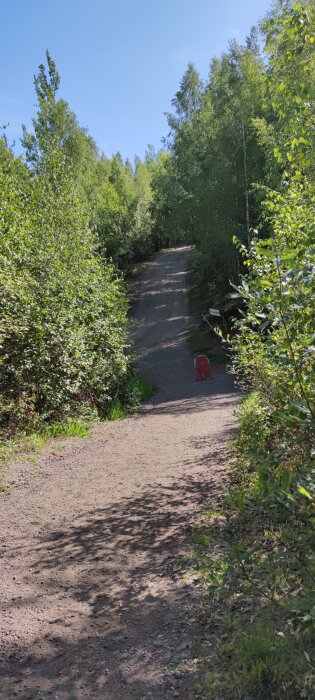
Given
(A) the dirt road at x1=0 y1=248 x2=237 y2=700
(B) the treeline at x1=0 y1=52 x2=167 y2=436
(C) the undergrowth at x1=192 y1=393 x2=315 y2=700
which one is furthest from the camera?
(B) the treeline at x1=0 y1=52 x2=167 y2=436

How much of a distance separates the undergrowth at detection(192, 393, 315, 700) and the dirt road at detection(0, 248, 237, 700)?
7.0 inches

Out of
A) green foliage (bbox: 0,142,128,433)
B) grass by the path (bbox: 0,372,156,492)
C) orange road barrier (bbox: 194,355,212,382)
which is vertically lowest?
orange road barrier (bbox: 194,355,212,382)

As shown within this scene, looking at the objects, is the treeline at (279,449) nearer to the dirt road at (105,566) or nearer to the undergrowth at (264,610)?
the undergrowth at (264,610)

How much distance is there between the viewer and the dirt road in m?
2.65

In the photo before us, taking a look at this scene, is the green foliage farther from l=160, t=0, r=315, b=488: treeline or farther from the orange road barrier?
the orange road barrier

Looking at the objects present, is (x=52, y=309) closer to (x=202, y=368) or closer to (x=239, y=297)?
(x=239, y=297)

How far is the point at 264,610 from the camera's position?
2949 mm

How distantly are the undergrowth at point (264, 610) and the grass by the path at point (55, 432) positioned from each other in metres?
3.61

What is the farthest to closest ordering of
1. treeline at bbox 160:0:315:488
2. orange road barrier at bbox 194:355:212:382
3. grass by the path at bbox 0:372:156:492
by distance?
orange road barrier at bbox 194:355:212:382
grass by the path at bbox 0:372:156:492
treeline at bbox 160:0:315:488

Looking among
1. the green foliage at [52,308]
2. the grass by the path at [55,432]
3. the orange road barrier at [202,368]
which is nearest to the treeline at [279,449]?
the grass by the path at [55,432]

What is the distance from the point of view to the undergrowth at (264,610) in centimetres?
228

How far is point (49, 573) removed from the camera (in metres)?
3.84

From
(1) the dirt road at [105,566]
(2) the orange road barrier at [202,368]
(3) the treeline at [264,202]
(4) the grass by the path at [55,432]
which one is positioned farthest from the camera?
(2) the orange road barrier at [202,368]

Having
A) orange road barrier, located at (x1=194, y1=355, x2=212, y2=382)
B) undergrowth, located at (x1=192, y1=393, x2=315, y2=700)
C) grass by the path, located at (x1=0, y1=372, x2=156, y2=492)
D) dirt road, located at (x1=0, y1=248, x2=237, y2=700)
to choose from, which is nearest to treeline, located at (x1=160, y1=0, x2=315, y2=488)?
undergrowth, located at (x1=192, y1=393, x2=315, y2=700)
